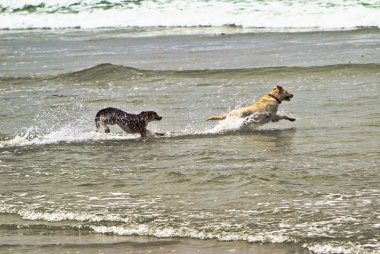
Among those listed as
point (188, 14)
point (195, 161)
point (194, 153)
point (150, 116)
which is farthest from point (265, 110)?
point (188, 14)

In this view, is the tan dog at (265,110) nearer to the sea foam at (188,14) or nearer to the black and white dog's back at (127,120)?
the black and white dog's back at (127,120)

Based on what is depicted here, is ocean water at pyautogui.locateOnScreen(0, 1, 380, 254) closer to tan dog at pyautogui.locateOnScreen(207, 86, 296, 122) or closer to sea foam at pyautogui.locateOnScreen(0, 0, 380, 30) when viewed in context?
tan dog at pyautogui.locateOnScreen(207, 86, 296, 122)

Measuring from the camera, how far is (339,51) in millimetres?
21500

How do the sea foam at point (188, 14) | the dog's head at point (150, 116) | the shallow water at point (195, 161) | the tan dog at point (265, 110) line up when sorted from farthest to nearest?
the sea foam at point (188, 14)
the tan dog at point (265, 110)
the dog's head at point (150, 116)
the shallow water at point (195, 161)

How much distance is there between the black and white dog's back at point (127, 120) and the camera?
12434 mm

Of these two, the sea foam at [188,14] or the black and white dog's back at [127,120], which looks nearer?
the black and white dog's back at [127,120]

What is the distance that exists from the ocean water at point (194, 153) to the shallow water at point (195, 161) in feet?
0.07

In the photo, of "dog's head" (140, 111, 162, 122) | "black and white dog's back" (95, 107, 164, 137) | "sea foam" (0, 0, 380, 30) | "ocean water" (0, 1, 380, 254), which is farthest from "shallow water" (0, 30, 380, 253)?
"sea foam" (0, 0, 380, 30)

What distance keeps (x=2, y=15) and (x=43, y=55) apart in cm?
1573

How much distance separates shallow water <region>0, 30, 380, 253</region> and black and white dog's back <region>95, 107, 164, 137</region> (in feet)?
0.46

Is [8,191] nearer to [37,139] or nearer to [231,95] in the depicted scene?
[37,139]

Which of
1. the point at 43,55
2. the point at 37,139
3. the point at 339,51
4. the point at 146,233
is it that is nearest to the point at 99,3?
the point at 43,55

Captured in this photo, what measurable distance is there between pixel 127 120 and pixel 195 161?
2.20 metres

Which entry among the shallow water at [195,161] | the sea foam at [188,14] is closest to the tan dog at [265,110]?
the shallow water at [195,161]
